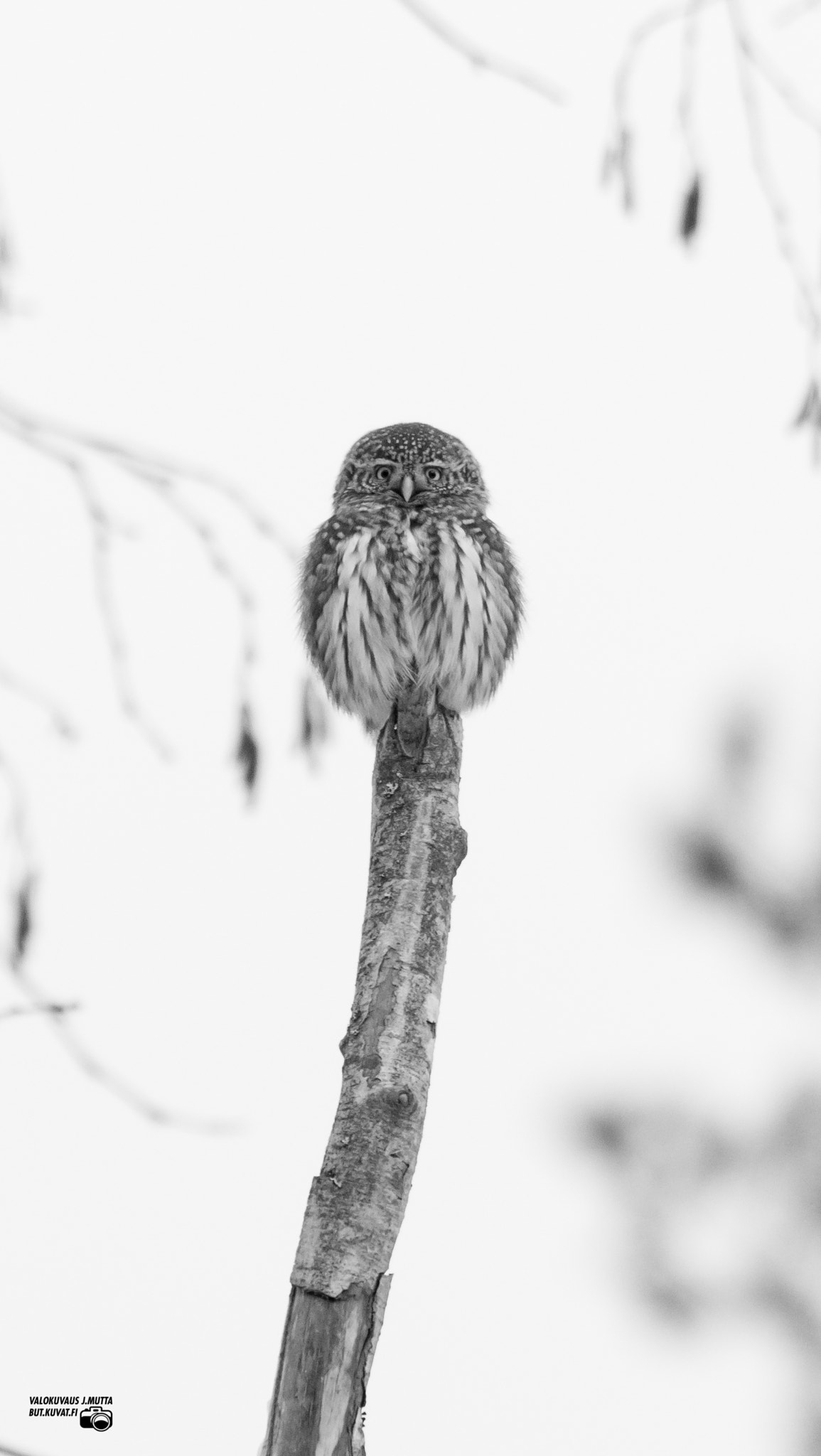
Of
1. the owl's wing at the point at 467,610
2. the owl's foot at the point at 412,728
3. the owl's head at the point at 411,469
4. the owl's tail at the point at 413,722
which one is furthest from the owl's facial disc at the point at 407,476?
the owl's foot at the point at 412,728

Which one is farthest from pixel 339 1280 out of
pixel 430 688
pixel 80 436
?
pixel 430 688

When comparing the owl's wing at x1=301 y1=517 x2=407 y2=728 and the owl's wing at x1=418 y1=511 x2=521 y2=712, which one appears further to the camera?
the owl's wing at x1=301 y1=517 x2=407 y2=728

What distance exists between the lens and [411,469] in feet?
24.7

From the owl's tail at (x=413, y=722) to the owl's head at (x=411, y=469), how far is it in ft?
6.95

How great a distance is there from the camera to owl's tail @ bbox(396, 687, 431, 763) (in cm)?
471

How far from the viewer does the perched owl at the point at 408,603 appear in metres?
6.13

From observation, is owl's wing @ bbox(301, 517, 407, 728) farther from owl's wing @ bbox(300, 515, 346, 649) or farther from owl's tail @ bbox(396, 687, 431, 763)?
owl's tail @ bbox(396, 687, 431, 763)

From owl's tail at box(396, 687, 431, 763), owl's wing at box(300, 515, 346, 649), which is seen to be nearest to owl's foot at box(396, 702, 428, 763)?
owl's tail at box(396, 687, 431, 763)

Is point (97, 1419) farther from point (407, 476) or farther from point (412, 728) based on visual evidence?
Result: point (407, 476)

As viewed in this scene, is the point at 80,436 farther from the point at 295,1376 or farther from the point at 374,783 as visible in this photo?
the point at 374,783

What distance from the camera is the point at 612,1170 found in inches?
84.3

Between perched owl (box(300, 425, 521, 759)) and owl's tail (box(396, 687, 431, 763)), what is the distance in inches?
6.8

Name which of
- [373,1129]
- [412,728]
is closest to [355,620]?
[412,728]

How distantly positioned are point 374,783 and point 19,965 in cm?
203
